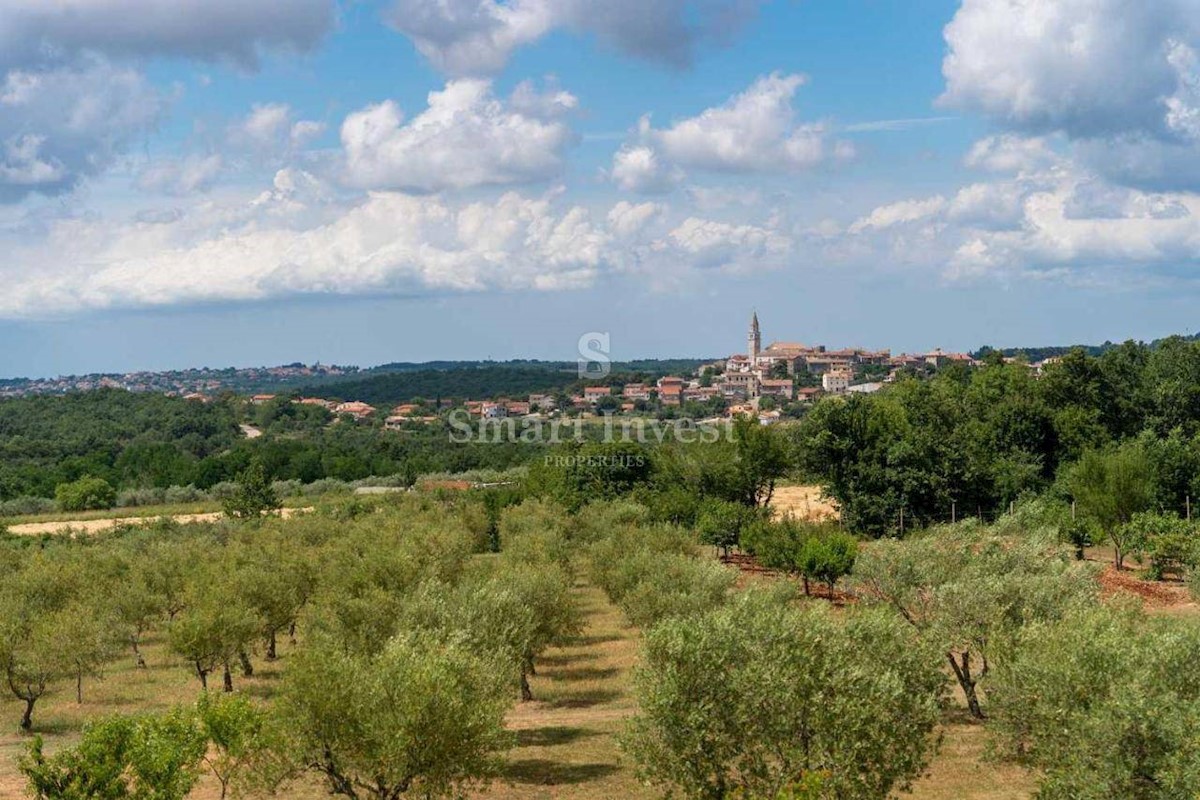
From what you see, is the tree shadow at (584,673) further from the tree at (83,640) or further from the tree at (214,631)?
the tree at (83,640)

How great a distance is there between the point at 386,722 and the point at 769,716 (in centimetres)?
589

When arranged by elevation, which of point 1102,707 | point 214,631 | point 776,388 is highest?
point 776,388

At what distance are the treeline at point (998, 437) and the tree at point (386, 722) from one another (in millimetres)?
38113

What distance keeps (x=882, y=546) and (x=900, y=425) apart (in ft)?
95.3

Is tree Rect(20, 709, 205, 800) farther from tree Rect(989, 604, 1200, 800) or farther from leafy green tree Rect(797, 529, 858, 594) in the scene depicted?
leafy green tree Rect(797, 529, 858, 594)

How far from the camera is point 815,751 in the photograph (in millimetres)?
14859

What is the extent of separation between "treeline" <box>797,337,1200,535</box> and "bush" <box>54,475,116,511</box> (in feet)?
202

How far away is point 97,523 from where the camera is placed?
7350 cm

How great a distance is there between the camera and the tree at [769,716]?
579 inches

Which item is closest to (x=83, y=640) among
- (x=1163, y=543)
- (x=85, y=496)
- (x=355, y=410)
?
(x=1163, y=543)

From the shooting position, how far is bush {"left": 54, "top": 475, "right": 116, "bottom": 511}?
8294cm

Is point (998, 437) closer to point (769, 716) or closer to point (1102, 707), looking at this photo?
point (1102, 707)

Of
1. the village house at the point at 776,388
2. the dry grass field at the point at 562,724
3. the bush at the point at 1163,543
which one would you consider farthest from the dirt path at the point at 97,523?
the village house at the point at 776,388

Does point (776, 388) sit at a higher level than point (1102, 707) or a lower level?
higher
